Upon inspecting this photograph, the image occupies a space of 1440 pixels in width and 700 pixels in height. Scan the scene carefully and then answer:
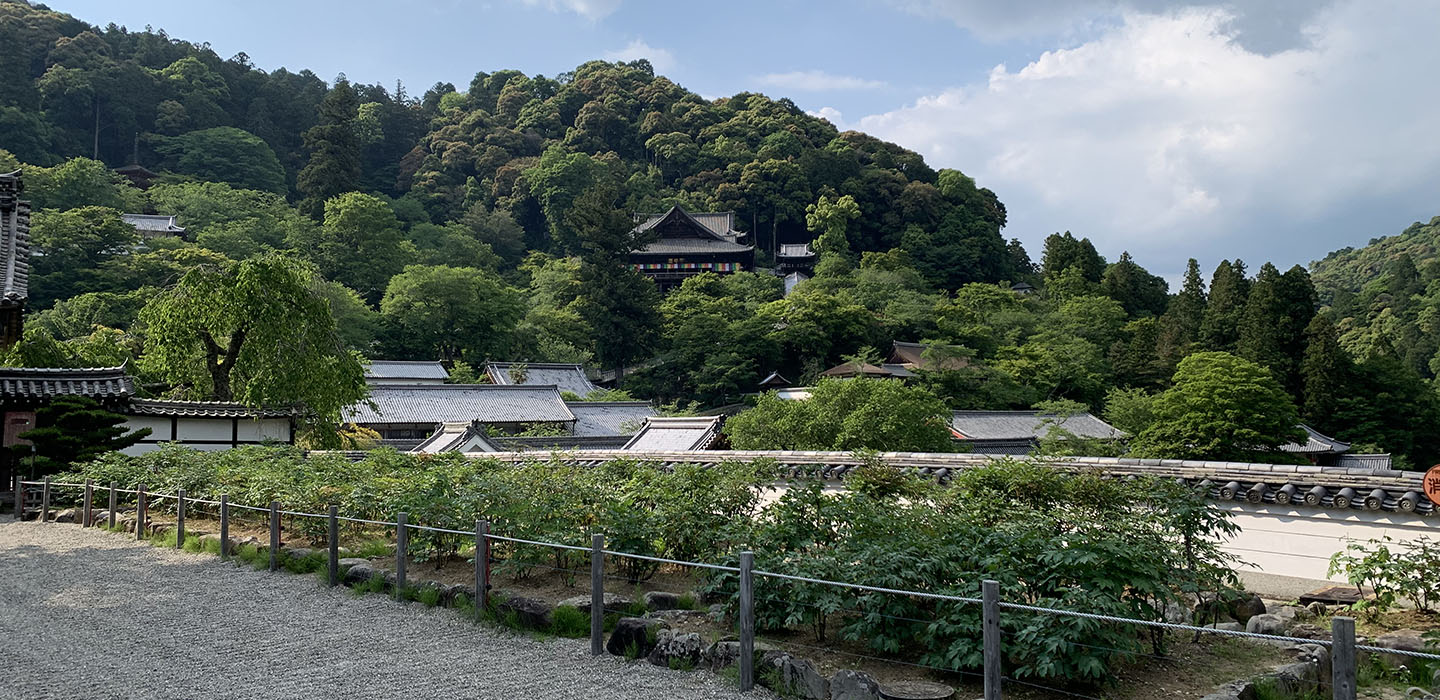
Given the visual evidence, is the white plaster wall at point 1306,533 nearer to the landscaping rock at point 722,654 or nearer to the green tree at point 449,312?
the landscaping rock at point 722,654

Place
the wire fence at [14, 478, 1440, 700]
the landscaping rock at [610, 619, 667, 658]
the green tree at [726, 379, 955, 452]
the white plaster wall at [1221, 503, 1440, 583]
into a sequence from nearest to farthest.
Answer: the wire fence at [14, 478, 1440, 700] < the landscaping rock at [610, 619, 667, 658] < the white plaster wall at [1221, 503, 1440, 583] < the green tree at [726, 379, 955, 452]

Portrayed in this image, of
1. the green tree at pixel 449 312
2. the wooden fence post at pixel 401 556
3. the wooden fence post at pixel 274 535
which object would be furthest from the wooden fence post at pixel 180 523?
the green tree at pixel 449 312

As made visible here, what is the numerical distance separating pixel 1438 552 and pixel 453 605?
7529 millimetres

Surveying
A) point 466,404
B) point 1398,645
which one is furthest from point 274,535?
point 466,404

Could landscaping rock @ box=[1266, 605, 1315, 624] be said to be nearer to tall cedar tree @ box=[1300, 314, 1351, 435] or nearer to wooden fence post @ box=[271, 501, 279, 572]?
wooden fence post @ box=[271, 501, 279, 572]

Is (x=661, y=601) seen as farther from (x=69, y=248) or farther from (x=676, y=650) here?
(x=69, y=248)

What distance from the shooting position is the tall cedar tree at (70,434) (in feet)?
50.3

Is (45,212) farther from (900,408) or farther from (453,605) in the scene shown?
(453,605)

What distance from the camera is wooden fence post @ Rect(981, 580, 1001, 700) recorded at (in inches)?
185

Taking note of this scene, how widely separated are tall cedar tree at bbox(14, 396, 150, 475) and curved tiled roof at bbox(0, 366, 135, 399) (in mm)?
172

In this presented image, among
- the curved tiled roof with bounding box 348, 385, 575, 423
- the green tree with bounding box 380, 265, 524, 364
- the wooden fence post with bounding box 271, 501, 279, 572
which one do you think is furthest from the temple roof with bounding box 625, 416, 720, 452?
the green tree with bounding box 380, 265, 524, 364

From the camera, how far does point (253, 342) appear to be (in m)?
18.9

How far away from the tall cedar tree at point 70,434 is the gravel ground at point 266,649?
21.4 ft

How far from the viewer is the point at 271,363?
1873 centimetres
